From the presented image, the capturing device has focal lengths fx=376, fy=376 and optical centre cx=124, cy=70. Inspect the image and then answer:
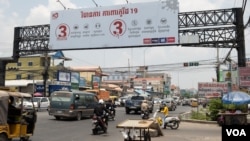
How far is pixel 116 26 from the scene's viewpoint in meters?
33.0

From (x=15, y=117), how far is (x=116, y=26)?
20485 mm

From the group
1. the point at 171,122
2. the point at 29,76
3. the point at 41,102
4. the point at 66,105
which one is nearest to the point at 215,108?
the point at 171,122

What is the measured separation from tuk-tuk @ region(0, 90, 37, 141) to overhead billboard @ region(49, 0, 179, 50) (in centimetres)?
1857

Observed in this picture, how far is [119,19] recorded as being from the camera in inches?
1309

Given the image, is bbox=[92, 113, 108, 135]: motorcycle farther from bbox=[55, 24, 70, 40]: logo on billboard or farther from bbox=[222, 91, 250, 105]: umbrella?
bbox=[55, 24, 70, 40]: logo on billboard

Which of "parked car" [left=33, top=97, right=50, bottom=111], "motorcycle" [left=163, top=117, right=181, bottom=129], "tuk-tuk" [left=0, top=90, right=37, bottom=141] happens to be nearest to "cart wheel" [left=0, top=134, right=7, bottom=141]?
Answer: "tuk-tuk" [left=0, top=90, right=37, bottom=141]

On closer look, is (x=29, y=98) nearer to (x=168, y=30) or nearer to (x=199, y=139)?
(x=199, y=139)

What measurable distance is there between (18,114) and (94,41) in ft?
67.8

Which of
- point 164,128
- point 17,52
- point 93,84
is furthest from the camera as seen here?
point 93,84

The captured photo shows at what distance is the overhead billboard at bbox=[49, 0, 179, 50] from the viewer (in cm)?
3161

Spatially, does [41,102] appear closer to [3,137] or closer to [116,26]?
[116,26]

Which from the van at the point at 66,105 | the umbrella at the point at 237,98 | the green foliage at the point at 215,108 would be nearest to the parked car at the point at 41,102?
the van at the point at 66,105

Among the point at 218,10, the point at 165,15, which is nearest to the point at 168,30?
the point at 165,15

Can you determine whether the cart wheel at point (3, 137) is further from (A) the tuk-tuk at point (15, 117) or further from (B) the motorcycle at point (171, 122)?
(B) the motorcycle at point (171, 122)
